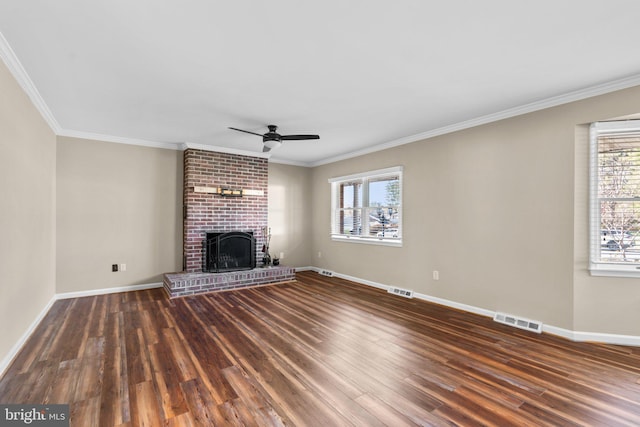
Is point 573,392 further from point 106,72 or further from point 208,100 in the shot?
point 106,72

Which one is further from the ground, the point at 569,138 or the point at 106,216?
the point at 569,138

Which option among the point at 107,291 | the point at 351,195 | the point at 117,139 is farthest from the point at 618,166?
the point at 107,291

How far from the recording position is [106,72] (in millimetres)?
2660

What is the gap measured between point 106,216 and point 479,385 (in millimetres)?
5483

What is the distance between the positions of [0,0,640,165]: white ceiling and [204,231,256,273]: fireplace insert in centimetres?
230

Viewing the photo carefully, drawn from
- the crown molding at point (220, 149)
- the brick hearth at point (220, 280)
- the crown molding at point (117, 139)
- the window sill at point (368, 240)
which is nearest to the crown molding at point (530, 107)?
the window sill at point (368, 240)

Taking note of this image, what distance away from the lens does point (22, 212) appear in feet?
9.41

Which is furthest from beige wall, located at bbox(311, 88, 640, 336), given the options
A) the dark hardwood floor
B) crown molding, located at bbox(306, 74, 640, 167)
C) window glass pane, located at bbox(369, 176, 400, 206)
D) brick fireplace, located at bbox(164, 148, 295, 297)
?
brick fireplace, located at bbox(164, 148, 295, 297)

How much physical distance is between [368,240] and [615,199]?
11.0 ft

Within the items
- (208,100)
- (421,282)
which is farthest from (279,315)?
(208,100)

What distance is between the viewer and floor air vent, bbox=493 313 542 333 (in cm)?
333

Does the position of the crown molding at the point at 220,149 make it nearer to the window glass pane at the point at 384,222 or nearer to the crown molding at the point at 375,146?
the crown molding at the point at 375,146

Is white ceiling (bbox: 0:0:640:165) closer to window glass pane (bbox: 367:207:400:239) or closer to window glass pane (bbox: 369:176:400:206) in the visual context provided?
window glass pane (bbox: 369:176:400:206)

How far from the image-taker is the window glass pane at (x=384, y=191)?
17.0 feet
